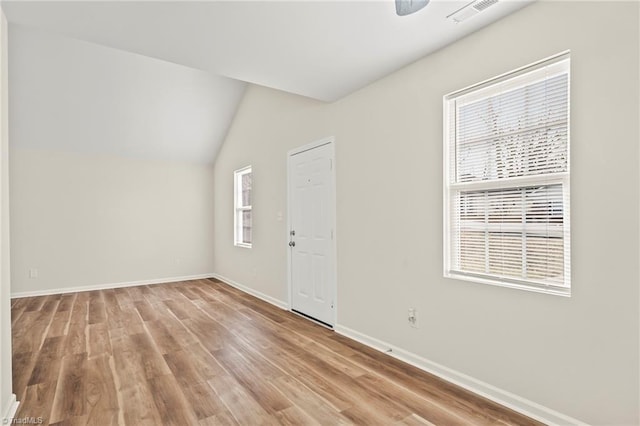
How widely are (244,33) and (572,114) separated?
209cm

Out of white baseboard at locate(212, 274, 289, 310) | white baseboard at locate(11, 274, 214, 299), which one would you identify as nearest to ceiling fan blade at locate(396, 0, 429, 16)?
white baseboard at locate(212, 274, 289, 310)

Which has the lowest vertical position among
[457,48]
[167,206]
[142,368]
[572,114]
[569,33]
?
[142,368]

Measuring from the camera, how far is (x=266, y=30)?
2.29m

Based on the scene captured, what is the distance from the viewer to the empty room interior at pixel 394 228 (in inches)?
73.4

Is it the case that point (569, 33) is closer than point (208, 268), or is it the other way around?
point (569, 33)

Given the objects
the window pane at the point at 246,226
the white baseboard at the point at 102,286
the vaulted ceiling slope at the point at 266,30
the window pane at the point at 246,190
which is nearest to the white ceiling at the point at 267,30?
the vaulted ceiling slope at the point at 266,30

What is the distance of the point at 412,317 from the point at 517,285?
36.5 inches

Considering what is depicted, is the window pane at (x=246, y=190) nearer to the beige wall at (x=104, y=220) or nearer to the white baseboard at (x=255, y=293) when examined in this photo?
the beige wall at (x=104, y=220)

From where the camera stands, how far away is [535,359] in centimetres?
209

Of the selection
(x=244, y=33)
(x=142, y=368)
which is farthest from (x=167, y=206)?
(x=244, y=33)

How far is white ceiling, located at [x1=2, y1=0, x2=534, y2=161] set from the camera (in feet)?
6.69

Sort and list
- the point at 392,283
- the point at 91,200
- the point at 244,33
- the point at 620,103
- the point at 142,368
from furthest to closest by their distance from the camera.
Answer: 1. the point at 91,200
2. the point at 392,283
3. the point at 142,368
4. the point at 244,33
5. the point at 620,103

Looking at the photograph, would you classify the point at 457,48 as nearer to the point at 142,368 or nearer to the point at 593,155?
the point at 593,155

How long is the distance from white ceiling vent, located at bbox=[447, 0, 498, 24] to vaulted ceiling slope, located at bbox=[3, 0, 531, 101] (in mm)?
39
